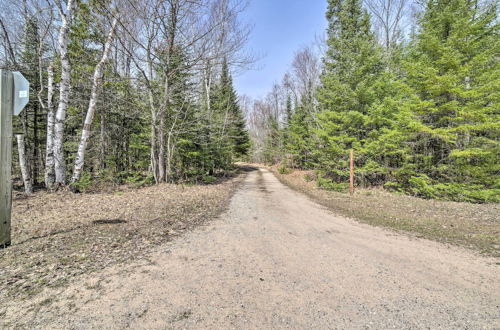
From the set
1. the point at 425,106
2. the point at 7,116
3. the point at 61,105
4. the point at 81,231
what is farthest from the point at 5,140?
the point at 425,106

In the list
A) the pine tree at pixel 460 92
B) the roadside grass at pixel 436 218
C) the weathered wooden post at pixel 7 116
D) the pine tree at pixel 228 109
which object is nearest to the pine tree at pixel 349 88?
the pine tree at pixel 460 92

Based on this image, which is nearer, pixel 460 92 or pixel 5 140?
pixel 5 140

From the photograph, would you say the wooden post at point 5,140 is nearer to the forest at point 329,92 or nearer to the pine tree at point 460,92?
the forest at point 329,92

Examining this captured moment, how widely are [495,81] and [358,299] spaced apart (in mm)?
9776

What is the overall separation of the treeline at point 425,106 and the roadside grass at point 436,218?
6.07 ft

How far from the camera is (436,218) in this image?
18.6 ft

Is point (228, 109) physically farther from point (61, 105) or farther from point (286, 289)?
point (286, 289)

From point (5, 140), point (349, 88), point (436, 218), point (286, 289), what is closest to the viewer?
point (286, 289)

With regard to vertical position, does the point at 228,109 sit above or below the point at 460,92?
above

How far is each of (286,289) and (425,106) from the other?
9.61 meters

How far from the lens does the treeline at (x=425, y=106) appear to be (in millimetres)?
7566

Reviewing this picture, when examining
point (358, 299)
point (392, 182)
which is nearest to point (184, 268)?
point (358, 299)

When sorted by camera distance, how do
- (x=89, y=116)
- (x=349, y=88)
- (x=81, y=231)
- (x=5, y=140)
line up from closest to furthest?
1. (x=5, y=140)
2. (x=81, y=231)
3. (x=89, y=116)
4. (x=349, y=88)

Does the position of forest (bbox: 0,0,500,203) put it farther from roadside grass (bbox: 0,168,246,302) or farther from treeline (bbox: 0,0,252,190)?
roadside grass (bbox: 0,168,246,302)
